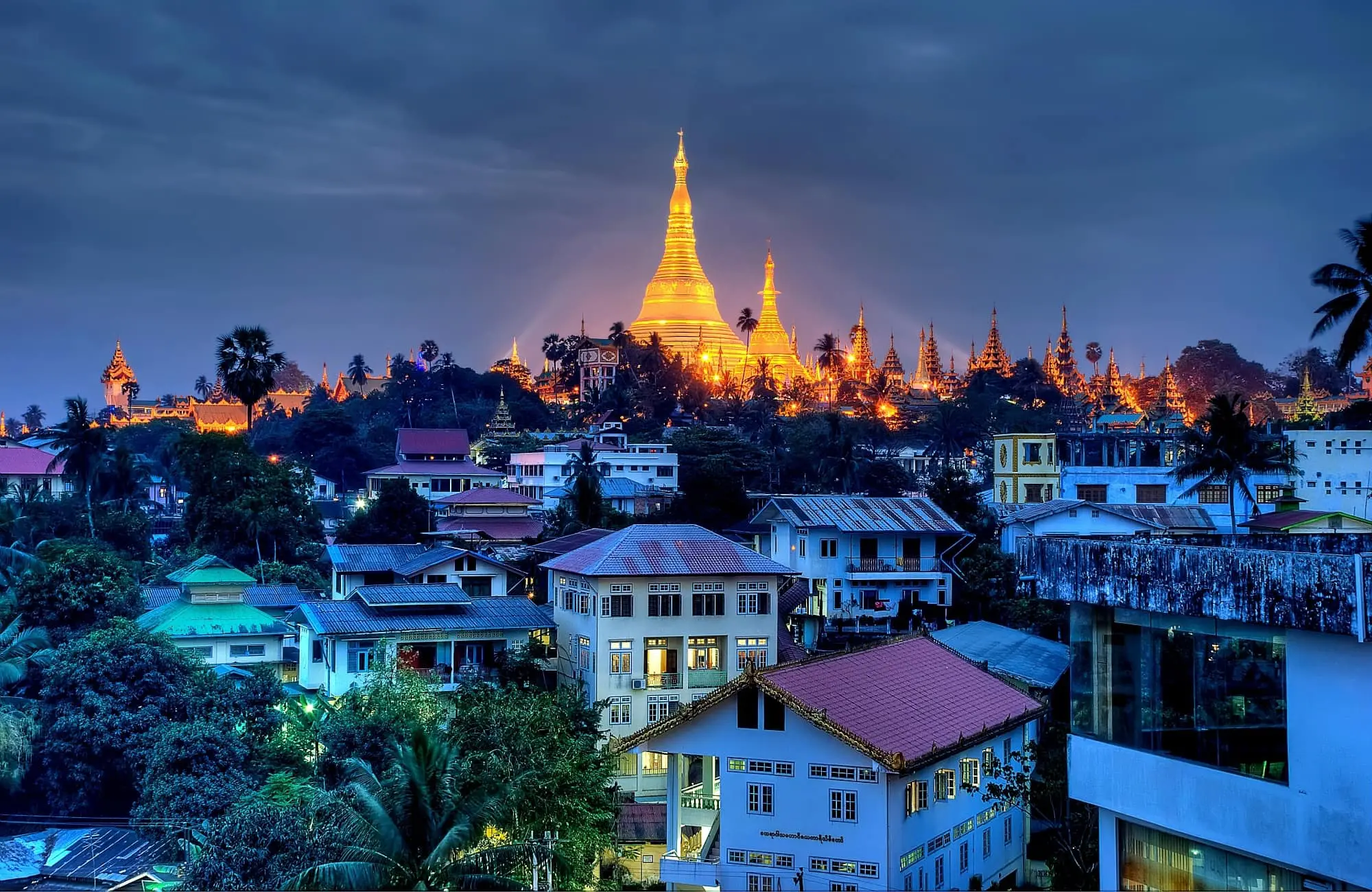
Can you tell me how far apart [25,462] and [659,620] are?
221ft

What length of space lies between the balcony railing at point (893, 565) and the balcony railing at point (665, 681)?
45.3 ft

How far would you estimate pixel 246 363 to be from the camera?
63.8 metres

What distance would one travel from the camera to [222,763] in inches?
1282

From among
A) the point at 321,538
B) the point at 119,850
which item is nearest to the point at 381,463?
the point at 321,538

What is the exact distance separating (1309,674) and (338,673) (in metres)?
30.7

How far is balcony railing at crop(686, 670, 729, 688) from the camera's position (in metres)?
38.6

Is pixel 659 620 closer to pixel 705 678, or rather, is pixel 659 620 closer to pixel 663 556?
pixel 663 556

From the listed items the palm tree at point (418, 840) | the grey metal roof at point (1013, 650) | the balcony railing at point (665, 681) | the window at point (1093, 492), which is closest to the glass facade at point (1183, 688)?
the palm tree at point (418, 840)

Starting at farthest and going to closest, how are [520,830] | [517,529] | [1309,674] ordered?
[517,529] < [520,830] < [1309,674]

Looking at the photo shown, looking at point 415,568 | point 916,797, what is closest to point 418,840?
point 916,797

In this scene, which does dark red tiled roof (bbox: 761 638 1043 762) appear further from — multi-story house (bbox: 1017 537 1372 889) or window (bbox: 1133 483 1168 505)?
window (bbox: 1133 483 1168 505)

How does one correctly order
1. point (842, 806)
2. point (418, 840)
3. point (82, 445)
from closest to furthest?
point (418, 840)
point (842, 806)
point (82, 445)

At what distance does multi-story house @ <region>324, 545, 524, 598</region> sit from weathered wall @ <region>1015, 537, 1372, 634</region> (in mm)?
31890

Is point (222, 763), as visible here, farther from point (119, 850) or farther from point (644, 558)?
point (644, 558)
